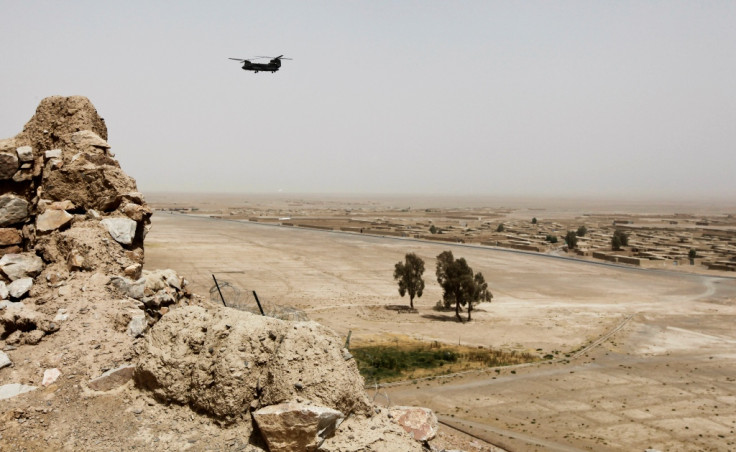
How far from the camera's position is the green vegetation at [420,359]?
27.0 m

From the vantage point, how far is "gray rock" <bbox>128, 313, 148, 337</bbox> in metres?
9.52

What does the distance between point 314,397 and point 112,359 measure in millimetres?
3793

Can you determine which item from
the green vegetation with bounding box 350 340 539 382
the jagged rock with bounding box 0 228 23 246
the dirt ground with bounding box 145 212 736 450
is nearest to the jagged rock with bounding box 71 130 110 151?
the jagged rock with bounding box 0 228 23 246

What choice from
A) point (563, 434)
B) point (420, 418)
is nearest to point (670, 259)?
point (563, 434)

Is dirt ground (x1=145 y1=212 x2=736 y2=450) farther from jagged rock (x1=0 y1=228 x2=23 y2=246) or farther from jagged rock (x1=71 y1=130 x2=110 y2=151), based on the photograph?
jagged rock (x1=0 y1=228 x2=23 y2=246)

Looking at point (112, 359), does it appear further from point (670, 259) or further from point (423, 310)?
point (670, 259)

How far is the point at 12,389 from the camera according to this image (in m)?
8.08

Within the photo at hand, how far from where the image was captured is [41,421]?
25.1 ft

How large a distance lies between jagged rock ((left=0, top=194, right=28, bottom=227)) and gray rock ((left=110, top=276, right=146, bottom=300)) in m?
2.93

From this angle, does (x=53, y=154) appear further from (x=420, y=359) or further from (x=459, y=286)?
(x=459, y=286)

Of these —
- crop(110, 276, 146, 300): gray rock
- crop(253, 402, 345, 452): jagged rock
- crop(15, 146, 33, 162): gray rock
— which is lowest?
crop(253, 402, 345, 452): jagged rock

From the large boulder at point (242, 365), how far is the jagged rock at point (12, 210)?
193 inches

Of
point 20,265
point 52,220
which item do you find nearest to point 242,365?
point 20,265

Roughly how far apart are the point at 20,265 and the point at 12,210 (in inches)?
65.7
